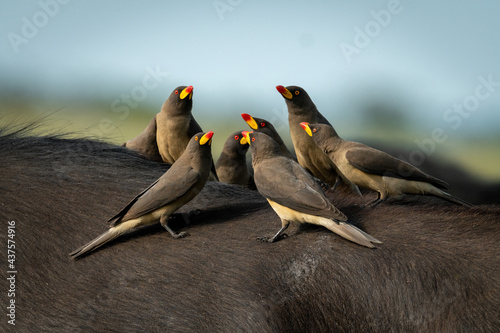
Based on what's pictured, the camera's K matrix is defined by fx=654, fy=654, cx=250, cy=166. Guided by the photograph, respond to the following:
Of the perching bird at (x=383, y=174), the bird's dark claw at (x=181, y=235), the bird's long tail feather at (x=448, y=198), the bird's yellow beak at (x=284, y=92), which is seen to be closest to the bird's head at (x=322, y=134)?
the perching bird at (x=383, y=174)

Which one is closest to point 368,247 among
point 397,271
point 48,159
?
point 397,271

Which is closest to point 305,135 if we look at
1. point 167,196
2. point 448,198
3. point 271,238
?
point 448,198

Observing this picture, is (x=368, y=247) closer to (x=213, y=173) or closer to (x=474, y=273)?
(x=474, y=273)

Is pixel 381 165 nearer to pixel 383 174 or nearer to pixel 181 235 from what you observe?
pixel 383 174

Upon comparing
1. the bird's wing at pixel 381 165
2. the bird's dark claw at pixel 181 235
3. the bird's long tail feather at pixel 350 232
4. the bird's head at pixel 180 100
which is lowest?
the bird's dark claw at pixel 181 235

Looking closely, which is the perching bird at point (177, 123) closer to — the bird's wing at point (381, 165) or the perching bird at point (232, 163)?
the perching bird at point (232, 163)

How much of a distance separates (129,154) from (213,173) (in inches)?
35.6

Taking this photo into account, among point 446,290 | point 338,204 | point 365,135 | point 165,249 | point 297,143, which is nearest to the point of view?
point 446,290

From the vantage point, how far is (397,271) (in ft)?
11.5

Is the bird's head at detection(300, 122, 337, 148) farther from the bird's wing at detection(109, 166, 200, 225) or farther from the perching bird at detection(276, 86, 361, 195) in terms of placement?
the bird's wing at detection(109, 166, 200, 225)

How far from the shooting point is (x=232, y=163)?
565cm

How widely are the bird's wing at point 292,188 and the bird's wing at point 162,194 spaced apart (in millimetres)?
392

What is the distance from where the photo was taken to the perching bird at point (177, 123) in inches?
207

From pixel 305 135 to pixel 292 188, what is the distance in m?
1.42
